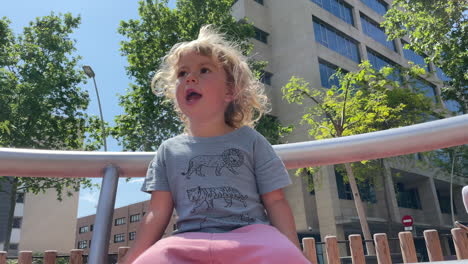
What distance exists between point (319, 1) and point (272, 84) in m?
7.19

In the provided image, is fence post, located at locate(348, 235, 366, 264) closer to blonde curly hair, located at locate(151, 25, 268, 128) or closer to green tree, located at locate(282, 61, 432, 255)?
blonde curly hair, located at locate(151, 25, 268, 128)

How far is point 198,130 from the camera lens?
1.41 metres

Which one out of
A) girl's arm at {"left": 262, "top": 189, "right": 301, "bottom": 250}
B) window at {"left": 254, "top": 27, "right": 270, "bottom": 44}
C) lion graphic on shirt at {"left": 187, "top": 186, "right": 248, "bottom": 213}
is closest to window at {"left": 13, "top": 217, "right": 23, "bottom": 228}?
window at {"left": 254, "top": 27, "right": 270, "bottom": 44}

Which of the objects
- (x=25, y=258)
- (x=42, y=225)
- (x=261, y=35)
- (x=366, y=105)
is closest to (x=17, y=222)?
(x=42, y=225)

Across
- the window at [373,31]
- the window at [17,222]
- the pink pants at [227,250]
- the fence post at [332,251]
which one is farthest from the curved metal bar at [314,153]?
the window at [17,222]

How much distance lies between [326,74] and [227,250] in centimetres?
2436

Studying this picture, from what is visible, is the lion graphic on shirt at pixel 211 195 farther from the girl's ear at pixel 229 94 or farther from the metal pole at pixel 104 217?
the girl's ear at pixel 229 94

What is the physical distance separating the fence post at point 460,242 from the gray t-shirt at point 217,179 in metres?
0.90

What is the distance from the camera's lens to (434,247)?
5.04ft

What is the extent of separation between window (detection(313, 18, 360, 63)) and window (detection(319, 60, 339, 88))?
146cm

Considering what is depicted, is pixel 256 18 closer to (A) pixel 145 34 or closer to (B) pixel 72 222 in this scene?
(A) pixel 145 34

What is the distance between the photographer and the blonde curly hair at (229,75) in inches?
58.4

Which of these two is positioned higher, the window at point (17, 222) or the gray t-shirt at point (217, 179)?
the window at point (17, 222)

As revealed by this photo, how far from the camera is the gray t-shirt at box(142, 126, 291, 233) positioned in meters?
1.14
